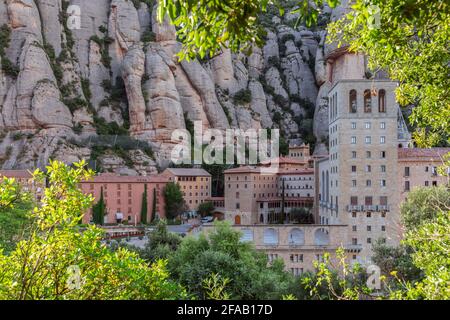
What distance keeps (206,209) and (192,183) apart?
4.50 meters

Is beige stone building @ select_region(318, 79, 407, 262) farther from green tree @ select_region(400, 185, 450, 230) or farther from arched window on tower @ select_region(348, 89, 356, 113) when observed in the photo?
green tree @ select_region(400, 185, 450, 230)

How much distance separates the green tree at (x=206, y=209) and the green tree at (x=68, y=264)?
5287 centimetres

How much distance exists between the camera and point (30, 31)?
2525 inches

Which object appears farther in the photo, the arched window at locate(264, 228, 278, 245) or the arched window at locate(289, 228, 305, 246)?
the arched window at locate(264, 228, 278, 245)

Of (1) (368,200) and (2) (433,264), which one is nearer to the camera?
(2) (433,264)

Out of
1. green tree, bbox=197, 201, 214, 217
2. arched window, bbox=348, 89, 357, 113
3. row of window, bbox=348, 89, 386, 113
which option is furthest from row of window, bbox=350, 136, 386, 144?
green tree, bbox=197, 201, 214, 217

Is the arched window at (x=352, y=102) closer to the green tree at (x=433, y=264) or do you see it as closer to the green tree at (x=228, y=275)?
the green tree at (x=228, y=275)

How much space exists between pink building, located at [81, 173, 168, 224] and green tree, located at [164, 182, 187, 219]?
3.29 ft

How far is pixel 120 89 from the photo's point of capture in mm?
71375

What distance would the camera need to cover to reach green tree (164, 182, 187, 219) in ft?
182

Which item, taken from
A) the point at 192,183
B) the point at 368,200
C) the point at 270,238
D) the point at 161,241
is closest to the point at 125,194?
the point at 192,183

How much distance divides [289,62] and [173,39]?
2704 cm

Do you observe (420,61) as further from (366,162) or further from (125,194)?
(125,194)

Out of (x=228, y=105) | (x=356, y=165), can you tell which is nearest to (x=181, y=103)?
(x=228, y=105)
